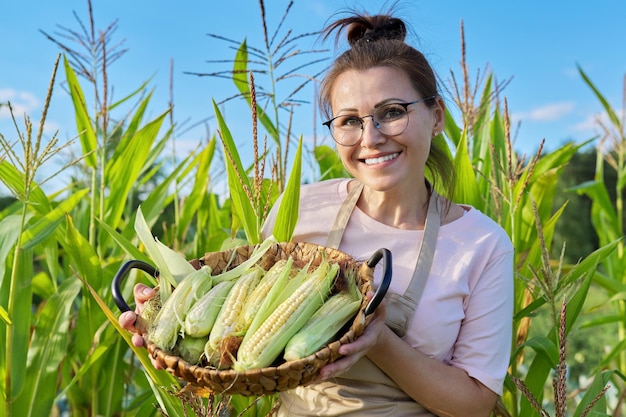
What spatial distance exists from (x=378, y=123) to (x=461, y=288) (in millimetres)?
448

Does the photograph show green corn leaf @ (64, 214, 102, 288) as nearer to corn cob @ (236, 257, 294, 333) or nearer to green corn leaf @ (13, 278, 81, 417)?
green corn leaf @ (13, 278, 81, 417)

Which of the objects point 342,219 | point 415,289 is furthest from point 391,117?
point 415,289

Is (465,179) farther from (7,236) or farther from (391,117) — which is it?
(7,236)

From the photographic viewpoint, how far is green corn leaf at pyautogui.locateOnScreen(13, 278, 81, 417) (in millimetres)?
2023

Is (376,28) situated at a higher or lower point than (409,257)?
higher

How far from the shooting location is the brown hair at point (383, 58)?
1.59 metres

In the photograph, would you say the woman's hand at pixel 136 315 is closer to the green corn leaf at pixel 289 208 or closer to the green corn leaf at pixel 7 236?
the green corn leaf at pixel 289 208

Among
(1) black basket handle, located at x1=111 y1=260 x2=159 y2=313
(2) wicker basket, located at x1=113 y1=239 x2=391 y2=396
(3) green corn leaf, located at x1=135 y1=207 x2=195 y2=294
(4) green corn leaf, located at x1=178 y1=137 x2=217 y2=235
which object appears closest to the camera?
(2) wicker basket, located at x1=113 y1=239 x2=391 y2=396

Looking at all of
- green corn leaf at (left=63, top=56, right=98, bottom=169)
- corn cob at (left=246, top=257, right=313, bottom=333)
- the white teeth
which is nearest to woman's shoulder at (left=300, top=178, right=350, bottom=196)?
the white teeth

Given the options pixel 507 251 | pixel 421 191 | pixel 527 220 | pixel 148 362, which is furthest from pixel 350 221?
pixel 527 220

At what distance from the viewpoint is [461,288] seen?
60.2 inches

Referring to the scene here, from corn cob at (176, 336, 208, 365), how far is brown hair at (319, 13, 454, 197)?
0.76 metres

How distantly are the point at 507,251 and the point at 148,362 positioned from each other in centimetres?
93

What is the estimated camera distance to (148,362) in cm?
149
